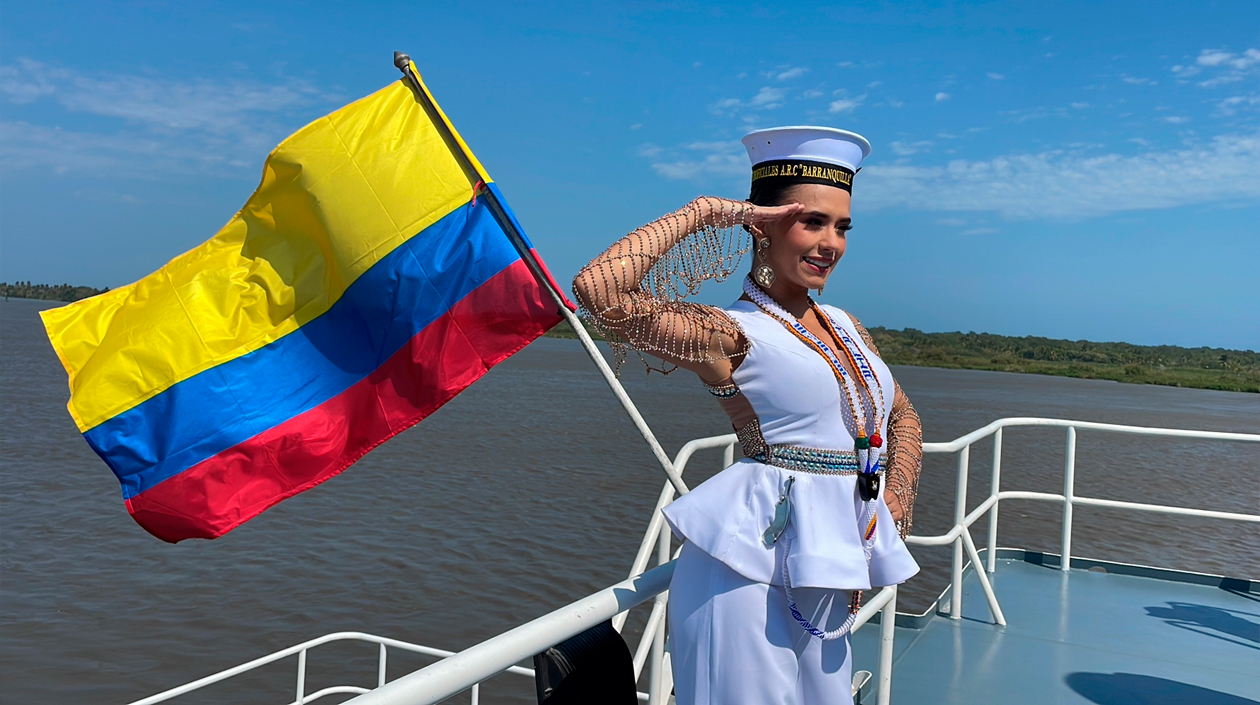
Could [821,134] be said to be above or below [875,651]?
above

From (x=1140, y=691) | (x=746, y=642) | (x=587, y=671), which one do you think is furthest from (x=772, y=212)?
(x=1140, y=691)

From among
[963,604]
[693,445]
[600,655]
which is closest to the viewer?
[600,655]

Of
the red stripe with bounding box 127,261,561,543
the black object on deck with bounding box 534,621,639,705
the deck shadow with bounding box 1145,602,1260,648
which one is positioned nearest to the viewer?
the black object on deck with bounding box 534,621,639,705

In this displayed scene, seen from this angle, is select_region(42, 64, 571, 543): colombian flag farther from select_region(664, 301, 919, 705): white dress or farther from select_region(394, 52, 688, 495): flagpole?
select_region(664, 301, 919, 705): white dress

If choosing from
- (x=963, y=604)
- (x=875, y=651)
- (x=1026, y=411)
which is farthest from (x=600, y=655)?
(x=1026, y=411)

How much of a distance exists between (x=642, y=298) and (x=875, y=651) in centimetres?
271

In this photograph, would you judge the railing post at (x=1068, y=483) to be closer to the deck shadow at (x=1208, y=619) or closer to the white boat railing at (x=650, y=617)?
the white boat railing at (x=650, y=617)

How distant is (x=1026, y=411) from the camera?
35125mm

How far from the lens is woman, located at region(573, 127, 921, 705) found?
4.97 feet

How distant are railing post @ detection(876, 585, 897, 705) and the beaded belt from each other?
845mm

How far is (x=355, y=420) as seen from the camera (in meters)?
2.88

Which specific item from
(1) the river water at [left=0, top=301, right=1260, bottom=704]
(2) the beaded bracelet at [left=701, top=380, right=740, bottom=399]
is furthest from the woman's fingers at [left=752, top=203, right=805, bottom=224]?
(1) the river water at [left=0, top=301, right=1260, bottom=704]

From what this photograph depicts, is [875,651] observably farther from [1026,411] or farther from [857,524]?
[1026,411]

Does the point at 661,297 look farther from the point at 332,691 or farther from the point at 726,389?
the point at 332,691
